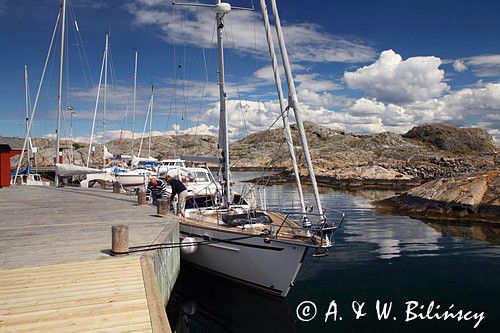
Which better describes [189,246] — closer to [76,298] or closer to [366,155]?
[76,298]

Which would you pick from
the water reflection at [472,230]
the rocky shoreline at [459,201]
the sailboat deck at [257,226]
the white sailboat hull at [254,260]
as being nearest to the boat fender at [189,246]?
the white sailboat hull at [254,260]

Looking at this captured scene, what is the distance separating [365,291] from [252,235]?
478 centimetres

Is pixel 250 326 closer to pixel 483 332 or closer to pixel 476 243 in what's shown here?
pixel 483 332

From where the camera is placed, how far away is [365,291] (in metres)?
13.5

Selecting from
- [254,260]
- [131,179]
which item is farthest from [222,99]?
[131,179]

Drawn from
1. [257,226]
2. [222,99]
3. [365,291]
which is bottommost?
[365,291]

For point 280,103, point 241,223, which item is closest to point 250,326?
point 241,223

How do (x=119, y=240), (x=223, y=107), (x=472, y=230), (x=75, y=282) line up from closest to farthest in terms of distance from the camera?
(x=75, y=282), (x=119, y=240), (x=223, y=107), (x=472, y=230)

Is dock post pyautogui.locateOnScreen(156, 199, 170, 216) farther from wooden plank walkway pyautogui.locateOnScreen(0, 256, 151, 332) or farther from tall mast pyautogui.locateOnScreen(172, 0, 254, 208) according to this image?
wooden plank walkway pyautogui.locateOnScreen(0, 256, 151, 332)

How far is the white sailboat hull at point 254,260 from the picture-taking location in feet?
40.1

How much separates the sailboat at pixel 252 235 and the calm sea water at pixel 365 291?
85 centimetres

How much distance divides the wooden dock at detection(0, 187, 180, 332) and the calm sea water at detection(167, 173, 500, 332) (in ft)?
11.1

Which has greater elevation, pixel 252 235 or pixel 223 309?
pixel 252 235

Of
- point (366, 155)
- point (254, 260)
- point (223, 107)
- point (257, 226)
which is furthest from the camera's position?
point (366, 155)
